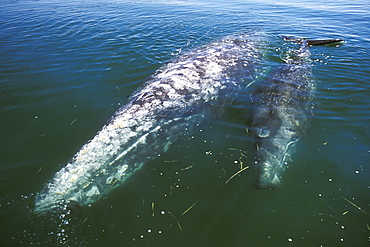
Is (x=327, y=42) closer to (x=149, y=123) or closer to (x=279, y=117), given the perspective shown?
(x=279, y=117)

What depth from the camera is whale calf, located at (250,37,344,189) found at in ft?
15.0

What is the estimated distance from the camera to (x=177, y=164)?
459 cm

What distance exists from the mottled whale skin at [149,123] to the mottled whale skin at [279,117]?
3.15ft

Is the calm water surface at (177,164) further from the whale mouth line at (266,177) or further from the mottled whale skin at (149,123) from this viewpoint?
the mottled whale skin at (149,123)

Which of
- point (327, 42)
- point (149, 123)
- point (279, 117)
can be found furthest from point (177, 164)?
point (327, 42)

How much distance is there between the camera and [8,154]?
191 inches

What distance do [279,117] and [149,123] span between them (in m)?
3.22

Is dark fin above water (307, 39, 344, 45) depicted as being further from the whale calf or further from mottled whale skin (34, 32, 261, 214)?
mottled whale skin (34, 32, 261, 214)

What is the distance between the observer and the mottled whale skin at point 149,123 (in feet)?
13.5

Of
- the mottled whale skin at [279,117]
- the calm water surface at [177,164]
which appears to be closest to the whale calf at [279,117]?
the mottled whale skin at [279,117]

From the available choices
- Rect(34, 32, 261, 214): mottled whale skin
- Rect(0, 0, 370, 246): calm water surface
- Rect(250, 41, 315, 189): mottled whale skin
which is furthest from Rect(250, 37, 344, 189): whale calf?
Rect(34, 32, 261, 214): mottled whale skin

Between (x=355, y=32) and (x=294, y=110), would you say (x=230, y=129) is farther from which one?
(x=355, y=32)

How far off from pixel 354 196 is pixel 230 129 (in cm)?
264

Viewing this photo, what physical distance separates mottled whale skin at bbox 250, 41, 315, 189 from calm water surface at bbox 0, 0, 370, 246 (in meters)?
0.21
